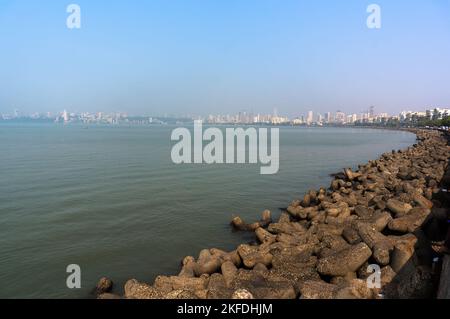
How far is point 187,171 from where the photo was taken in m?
26.8

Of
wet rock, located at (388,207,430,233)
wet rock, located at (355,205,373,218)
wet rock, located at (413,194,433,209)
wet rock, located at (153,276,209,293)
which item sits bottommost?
wet rock, located at (153,276,209,293)

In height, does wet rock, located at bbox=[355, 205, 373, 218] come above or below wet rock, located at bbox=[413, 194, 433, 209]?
below

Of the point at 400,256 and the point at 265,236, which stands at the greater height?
the point at 400,256

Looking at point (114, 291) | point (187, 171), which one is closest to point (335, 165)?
point (187, 171)

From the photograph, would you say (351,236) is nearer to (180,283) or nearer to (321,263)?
(321,263)

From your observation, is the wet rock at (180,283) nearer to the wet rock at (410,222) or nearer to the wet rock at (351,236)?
the wet rock at (351,236)

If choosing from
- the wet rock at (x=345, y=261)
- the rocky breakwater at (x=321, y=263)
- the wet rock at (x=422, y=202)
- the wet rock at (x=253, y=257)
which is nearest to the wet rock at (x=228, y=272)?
the rocky breakwater at (x=321, y=263)

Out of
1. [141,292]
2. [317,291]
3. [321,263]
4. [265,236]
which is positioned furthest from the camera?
[265,236]

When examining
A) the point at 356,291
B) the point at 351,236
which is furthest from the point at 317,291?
the point at 351,236

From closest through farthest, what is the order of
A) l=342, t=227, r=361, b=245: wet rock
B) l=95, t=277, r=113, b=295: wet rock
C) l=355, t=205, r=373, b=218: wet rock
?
l=95, t=277, r=113, b=295: wet rock < l=342, t=227, r=361, b=245: wet rock < l=355, t=205, r=373, b=218: wet rock

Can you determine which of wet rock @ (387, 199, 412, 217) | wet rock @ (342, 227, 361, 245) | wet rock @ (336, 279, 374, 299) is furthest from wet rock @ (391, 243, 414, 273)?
wet rock @ (387, 199, 412, 217)

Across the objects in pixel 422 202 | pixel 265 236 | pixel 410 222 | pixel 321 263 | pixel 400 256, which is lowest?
pixel 265 236

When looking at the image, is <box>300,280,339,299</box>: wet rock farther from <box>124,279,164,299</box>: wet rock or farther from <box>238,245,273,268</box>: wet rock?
<box>124,279,164,299</box>: wet rock
